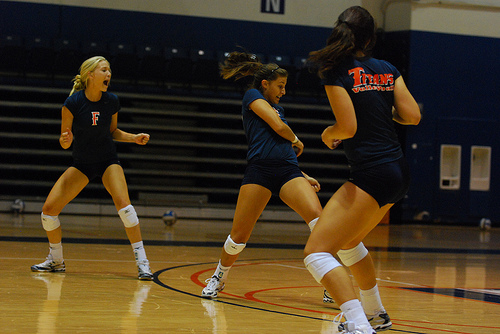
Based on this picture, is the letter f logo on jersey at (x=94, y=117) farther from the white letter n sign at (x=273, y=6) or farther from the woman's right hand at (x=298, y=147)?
the white letter n sign at (x=273, y=6)

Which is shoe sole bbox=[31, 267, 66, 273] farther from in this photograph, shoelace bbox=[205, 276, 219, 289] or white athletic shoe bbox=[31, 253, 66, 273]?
shoelace bbox=[205, 276, 219, 289]

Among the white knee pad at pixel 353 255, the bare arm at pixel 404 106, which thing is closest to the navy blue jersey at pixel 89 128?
the white knee pad at pixel 353 255

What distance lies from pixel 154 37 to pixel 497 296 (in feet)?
35.9

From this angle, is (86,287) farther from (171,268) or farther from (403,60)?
(403,60)

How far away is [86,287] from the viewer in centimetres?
439

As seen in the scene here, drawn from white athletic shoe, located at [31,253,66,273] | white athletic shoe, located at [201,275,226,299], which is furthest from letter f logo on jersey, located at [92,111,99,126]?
white athletic shoe, located at [201,275,226,299]

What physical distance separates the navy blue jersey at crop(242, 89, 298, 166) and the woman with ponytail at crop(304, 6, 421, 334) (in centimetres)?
123

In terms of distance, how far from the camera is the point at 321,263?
279 centimetres

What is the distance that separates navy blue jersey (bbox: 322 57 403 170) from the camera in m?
2.85

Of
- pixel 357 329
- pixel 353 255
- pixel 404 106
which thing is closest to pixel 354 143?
pixel 404 106

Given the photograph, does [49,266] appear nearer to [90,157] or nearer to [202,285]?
[90,157]

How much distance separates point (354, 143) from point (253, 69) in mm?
1674

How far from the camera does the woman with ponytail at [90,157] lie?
4.96 meters

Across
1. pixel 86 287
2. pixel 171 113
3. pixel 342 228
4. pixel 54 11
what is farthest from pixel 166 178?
pixel 342 228
